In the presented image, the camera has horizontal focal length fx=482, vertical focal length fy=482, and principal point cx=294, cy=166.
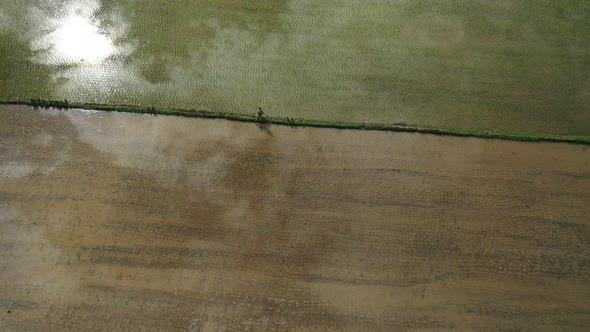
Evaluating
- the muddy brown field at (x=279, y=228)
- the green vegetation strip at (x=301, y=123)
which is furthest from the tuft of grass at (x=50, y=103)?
the muddy brown field at (x=279, y=228)

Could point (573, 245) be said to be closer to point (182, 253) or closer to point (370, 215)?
point (370, 215)

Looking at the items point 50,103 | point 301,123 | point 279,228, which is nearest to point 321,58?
point 301,123

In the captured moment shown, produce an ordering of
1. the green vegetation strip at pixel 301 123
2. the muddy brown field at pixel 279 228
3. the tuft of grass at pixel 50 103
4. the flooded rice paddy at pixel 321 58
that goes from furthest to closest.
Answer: the flooded rice paddy at pixel 321 58, the tuft of grass at pixel 50 103, the green vegetation strip at pixel 301 123, the muddy brown field at pixel 279 228

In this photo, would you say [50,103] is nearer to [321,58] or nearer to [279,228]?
[279,228]

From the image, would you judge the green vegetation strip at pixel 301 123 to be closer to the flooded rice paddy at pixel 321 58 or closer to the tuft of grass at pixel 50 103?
the tuft of grass at pixel 50 103

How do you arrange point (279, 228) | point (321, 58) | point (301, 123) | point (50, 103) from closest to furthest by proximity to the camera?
point (279, 228), point (301, 123), point (50, 103), point (321, 58)
